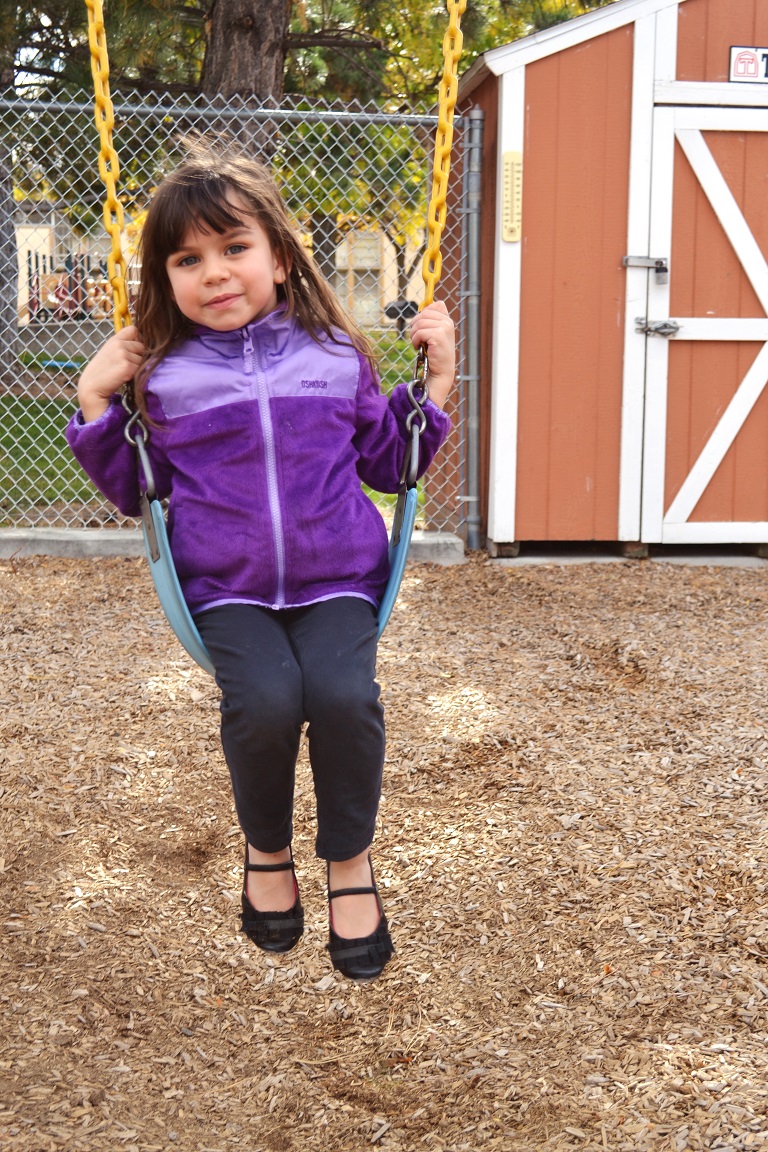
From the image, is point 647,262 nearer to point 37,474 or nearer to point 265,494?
point 265,494

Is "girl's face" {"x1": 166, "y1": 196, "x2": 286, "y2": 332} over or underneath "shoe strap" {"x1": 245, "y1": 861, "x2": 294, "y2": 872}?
over

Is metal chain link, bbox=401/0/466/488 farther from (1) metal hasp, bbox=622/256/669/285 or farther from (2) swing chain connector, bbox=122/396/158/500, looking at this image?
(1) metal hasp, bbox=622/256/669/285

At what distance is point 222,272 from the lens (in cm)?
226

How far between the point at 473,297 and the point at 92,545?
238 cm

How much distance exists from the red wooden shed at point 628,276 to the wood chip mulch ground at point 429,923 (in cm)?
177

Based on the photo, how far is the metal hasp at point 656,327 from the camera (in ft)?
21.6

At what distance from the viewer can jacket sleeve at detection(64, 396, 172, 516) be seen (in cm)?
232

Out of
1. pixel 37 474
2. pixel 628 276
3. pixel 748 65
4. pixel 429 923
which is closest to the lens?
pixel 429 923

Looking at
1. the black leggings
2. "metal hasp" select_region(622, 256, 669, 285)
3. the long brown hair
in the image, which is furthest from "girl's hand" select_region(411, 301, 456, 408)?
"metal hasp" select_region(622, 256, 669, 285)

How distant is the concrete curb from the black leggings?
4416mm

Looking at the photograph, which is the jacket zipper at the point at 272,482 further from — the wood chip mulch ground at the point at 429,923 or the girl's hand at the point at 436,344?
the wood chip mulch ground at the point at 429,923

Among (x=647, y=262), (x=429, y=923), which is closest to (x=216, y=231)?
(x=429, y=923)

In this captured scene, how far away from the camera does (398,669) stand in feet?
16.0

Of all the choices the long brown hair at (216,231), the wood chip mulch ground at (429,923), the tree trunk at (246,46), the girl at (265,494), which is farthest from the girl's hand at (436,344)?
the tree trunk at (246,46)
